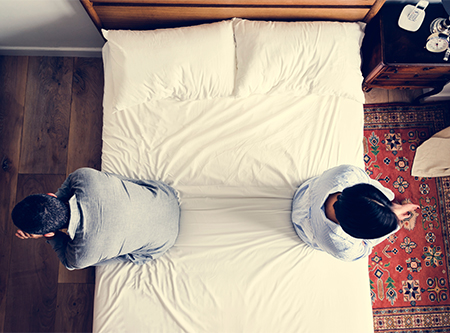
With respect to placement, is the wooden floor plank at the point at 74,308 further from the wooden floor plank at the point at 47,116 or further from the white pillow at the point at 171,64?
the white pillow at the point at 171,64

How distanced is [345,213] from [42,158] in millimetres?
2042

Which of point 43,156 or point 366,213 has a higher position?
point 43,156

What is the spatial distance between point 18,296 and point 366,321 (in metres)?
2.18

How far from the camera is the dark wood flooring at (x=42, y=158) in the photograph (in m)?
1.87

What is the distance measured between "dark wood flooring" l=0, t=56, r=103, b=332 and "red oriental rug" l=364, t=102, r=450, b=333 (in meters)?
2.02

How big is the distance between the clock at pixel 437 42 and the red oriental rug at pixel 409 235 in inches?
22.0

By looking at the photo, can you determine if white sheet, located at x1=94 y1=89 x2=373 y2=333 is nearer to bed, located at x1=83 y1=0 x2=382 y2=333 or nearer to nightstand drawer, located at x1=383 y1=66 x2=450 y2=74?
bed, located at x1=83 y1=0 x2=382 y2=333

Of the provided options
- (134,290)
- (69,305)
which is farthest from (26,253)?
(134,290)

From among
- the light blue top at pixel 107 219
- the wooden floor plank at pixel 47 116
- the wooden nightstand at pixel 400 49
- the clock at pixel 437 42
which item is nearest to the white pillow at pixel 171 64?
the light blue top at pixel 107 219

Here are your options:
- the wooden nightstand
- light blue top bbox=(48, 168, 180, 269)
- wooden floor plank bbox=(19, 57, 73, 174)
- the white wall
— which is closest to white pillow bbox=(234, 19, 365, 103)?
the wooden nightstand

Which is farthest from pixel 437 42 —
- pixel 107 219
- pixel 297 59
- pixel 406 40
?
pixel 107 219

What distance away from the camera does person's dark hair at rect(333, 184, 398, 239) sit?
0.88 meters

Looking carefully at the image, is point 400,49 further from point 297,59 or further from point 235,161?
point 235,161

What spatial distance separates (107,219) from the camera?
3.55ft
